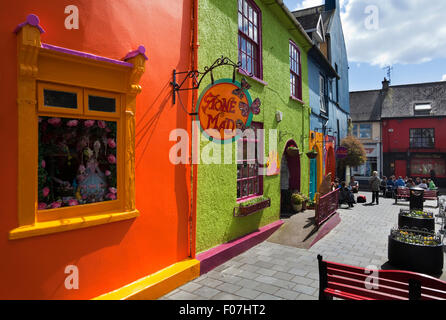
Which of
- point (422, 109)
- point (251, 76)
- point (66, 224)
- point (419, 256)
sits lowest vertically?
point (419, 256)

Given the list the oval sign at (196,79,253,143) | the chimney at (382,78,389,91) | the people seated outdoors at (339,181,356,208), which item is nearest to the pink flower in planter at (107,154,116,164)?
the oval sign at (196,79,253,143)

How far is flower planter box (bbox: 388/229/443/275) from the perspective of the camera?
5844 mm

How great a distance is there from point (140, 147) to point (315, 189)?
35.2 feet

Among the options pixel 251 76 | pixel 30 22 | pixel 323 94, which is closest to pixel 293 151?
pixel 251 76

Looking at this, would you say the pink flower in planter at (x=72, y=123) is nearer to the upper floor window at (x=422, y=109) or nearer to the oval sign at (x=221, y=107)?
the oval sign at (x=221, y=107)

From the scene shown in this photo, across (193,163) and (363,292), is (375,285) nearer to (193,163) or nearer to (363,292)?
(363,292)

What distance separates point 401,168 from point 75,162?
31.6 metres

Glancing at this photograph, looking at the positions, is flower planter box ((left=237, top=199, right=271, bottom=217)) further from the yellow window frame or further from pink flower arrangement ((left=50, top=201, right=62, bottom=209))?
pink flower arrangement ((left=50, top=201, right=62, bottom=209))

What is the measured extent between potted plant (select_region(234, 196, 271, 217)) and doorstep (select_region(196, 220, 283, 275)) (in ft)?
2.09

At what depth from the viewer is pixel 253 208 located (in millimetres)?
7340

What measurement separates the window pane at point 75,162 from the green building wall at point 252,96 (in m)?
1.95

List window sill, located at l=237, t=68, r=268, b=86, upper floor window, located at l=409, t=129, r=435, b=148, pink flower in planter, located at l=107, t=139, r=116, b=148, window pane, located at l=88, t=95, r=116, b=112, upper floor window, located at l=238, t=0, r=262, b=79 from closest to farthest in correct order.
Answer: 1. window pane, located at l=88, t=95, r=116, b=112
2. pink flower in planter, located at l=107, t=139, r=116, b=148
3. window sill, located at l=237, t=68, r=268, b=86
4. upper floor window, located at l=238, t=0, r=262, b=79
5. upper floor window, located at l=409, t=129, r=435, b=148

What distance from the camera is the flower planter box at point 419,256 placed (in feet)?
19.2
